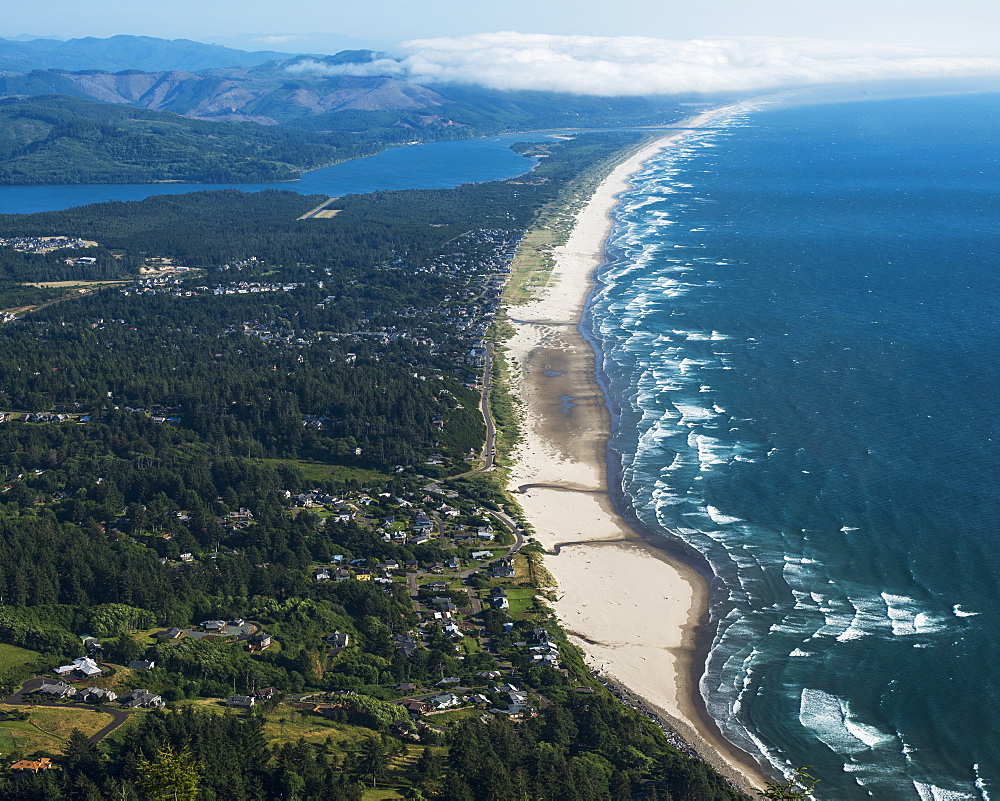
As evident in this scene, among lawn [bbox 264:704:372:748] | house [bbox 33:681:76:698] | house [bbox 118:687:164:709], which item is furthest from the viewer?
house [bbox 118:687:164:709]

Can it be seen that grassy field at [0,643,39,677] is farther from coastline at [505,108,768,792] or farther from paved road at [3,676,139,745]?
coastline at [505,108,768,792]

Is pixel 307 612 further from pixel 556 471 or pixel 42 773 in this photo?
pixel 556 471

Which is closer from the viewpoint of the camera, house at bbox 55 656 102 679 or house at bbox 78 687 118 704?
house at bbox 78 687 118 704

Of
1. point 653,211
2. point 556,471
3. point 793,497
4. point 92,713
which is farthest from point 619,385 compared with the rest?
point 653,211

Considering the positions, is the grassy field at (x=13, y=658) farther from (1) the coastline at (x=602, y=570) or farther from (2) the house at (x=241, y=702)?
Answer: (1) the coastline at (x=602, y=570)

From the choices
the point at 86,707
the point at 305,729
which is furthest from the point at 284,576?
the point at 86,707

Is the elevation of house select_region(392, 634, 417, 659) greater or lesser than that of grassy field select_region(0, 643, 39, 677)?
lesser

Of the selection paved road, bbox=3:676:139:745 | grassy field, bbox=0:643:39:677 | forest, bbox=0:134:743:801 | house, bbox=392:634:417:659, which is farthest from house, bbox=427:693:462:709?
grassy field, bbox=0:643:39:677
